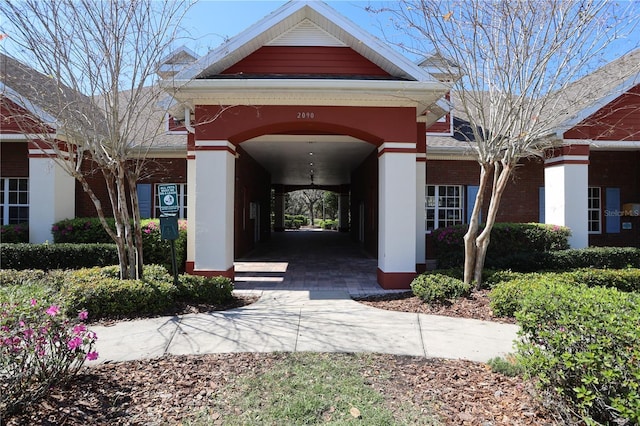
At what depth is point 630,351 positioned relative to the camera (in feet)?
10.1

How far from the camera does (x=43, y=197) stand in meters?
11.7

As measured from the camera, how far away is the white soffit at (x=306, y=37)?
975 centimetres

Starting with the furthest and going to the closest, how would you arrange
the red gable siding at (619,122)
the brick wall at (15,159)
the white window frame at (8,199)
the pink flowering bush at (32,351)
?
the white window frame at (8,199), the brick wall at (15,159), the red gable siding at (619,122), the pink flowering bush at (32,351)

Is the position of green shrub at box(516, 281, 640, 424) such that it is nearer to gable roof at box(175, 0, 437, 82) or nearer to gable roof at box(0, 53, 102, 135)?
gable roof at box(175, 0, 437, 82)

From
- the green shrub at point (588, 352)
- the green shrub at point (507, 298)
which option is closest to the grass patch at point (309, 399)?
the green shrub at point (588, 352)

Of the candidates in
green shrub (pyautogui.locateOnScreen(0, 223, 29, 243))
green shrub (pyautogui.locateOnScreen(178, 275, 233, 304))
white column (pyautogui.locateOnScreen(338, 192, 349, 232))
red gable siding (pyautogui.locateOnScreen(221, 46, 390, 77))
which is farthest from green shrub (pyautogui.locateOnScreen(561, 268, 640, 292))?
white column (pyautogui.locateOnScreen(338, 192, 349, 232))

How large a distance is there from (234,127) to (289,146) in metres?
5.80

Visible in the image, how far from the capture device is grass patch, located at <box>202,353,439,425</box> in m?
3.45

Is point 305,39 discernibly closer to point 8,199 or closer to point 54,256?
point 54,256

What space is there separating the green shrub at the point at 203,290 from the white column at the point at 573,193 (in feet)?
31.0

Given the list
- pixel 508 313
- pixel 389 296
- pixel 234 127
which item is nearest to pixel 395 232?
pixel 389 296

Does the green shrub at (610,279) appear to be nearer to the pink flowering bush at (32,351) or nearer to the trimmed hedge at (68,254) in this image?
the pink flowering bush at (32,351)

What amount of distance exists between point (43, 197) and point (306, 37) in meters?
8.98

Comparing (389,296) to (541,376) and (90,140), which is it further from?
(90,140)
